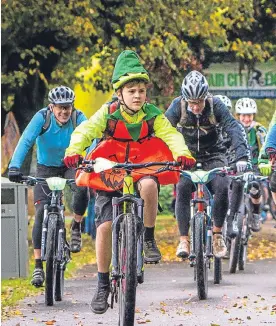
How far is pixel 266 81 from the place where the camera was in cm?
3006

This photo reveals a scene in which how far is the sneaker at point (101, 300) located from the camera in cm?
1014

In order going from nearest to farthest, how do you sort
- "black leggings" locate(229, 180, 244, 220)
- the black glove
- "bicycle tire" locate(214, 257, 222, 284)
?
the black glove < "bicycle tire" locate(214, 257, 222, 284) < "black leggings" locate(229, 180, 244, 220)

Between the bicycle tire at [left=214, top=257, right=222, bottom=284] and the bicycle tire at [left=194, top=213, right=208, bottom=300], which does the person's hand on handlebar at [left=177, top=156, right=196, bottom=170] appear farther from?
the bicycle tire at [left=214, top=257, right=222, bottom=284]

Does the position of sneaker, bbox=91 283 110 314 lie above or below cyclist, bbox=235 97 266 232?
below

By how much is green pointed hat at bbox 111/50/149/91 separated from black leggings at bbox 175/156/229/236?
3.20 meters

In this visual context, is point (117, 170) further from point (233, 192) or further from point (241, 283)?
point (233, 192)

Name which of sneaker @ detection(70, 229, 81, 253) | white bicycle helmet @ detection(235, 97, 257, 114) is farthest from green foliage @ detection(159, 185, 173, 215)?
sneaker @ detection(70, 229, 81, 253)

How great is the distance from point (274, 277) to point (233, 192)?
1.20m

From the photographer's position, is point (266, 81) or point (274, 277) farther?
point (266, 81)

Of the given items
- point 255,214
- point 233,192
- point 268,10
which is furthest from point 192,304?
point 268,10

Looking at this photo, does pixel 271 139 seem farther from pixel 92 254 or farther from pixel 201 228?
pixel 92 254

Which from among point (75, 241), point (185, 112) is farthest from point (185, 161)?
point (75, 241)

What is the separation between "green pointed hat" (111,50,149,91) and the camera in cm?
1010

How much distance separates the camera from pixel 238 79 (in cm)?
2984
